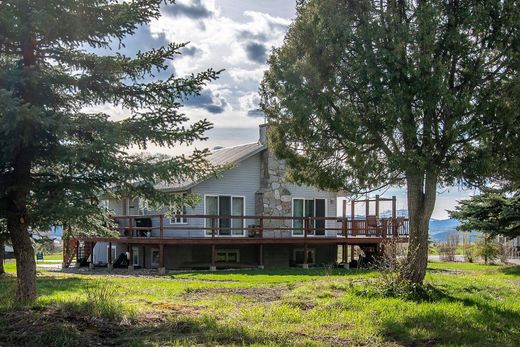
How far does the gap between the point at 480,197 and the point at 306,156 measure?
10289mm

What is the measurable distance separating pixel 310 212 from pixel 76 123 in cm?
1819

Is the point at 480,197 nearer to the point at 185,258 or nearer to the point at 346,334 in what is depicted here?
the point at 185,258

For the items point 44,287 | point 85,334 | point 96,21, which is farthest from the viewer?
point 44,287

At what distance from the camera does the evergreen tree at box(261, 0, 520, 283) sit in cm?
904

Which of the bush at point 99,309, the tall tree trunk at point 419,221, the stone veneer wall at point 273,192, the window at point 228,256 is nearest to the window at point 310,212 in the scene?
the stone veneer wall at point 273,192

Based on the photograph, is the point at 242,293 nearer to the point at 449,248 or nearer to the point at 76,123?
the point at 76,123

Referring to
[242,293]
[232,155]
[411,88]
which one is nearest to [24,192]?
[242,293]

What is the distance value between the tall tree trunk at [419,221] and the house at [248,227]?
35.6 ft

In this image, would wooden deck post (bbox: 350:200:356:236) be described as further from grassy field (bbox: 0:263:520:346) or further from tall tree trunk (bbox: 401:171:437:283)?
tall tree trunk (bbox: 401:171:437:283)

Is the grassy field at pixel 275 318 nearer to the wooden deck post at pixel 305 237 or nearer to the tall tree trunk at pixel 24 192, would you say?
the tall tree trunk at pixel 24 192

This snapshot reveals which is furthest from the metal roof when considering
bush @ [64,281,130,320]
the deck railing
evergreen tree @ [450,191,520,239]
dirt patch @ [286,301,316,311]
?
bush @ [64,281,130,320]

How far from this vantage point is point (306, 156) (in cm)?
1174

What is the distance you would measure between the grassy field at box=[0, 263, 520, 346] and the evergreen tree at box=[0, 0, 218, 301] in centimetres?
137

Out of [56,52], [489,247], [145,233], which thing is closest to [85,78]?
[56,52]
